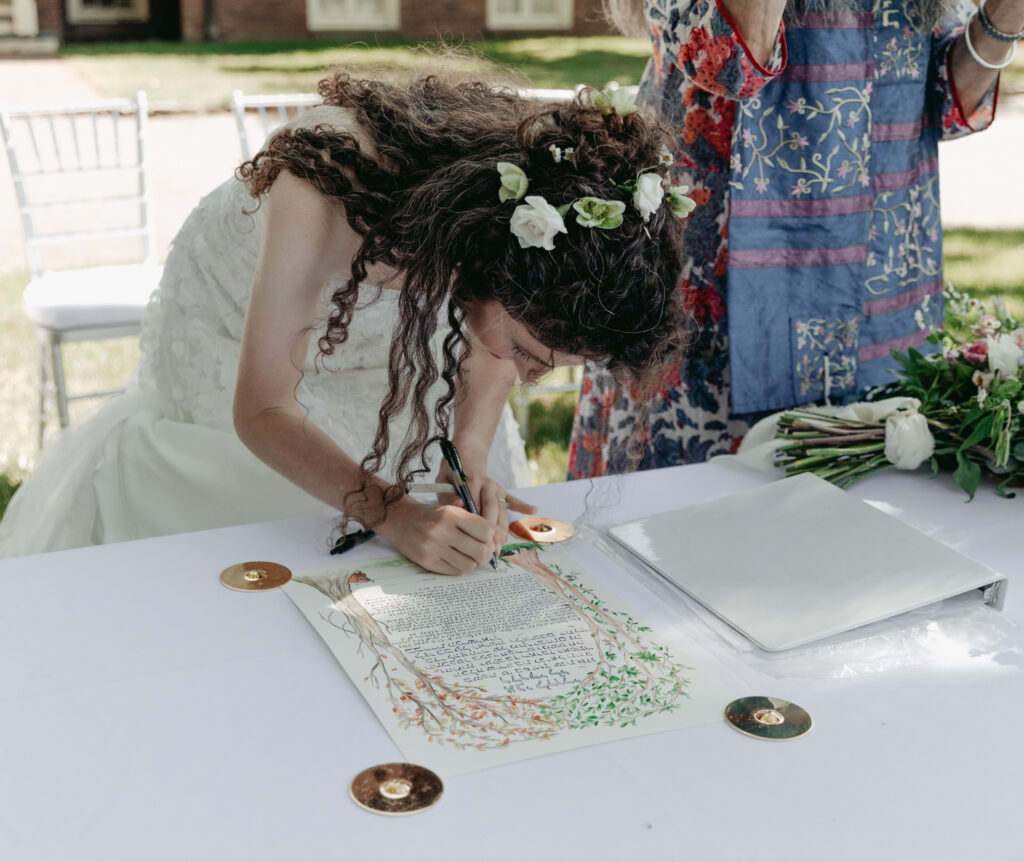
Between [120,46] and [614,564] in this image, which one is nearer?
[614,564]

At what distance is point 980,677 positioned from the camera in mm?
1168

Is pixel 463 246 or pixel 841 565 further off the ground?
pixel 463 246

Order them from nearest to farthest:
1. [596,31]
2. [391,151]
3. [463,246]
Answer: [463,246]
[391,151]
[596,31]

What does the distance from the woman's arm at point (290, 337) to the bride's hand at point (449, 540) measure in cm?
7

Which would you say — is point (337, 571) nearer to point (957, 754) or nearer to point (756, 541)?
point (756, 541)

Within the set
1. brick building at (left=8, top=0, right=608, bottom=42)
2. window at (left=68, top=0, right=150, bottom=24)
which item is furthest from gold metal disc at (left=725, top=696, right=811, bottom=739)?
window at (left=68, top=0, right=150, bottom=24)

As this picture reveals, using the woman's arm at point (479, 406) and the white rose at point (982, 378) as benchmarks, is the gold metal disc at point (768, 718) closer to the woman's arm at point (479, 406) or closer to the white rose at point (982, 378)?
the woman's arm at point (479, 406)

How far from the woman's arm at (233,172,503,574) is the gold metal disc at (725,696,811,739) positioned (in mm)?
546

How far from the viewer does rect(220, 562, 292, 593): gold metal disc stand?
1316 mm

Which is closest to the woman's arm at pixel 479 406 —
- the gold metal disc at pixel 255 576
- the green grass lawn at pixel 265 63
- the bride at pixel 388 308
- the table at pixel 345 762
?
the bride at pixel 388 308

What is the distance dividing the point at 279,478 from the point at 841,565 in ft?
3.04

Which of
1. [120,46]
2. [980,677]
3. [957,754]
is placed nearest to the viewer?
[957,754]

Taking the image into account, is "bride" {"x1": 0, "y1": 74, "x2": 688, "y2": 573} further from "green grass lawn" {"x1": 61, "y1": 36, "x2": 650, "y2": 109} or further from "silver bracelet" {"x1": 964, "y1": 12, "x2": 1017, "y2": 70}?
"green grass lawn" {"x1": 61, "y1": 36, "x2": 650, "y2": 109}

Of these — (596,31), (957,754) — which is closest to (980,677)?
(957,754)
